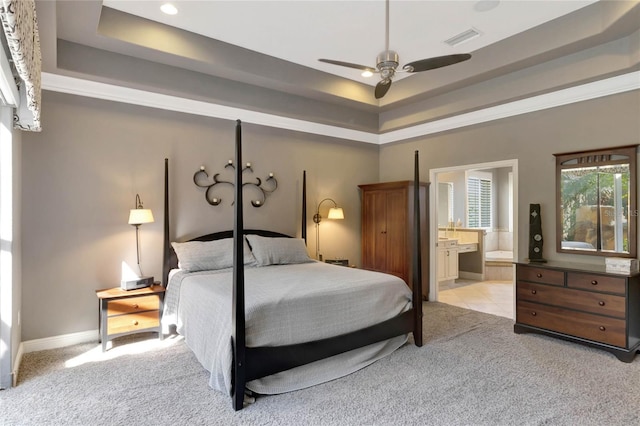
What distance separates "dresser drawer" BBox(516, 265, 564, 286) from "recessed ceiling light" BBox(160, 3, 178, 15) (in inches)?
176

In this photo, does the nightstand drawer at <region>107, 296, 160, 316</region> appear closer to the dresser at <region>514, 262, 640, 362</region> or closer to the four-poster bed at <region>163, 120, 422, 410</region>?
the four-poster bed at <region>163, 120, 422, 410</region>

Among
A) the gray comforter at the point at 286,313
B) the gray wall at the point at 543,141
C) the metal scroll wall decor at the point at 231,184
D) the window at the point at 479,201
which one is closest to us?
the gray comforter at the point at 286,313

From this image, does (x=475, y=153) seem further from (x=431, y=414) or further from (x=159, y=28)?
(x=159, y=28)

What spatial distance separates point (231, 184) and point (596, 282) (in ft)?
13.5

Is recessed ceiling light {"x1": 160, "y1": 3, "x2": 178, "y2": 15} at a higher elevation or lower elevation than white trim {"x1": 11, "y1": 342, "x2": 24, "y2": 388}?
higher

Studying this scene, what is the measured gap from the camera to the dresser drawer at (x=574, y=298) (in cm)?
330

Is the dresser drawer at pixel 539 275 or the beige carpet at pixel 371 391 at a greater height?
the dresser drawer at pixel 539 275

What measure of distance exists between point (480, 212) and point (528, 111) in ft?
13.6

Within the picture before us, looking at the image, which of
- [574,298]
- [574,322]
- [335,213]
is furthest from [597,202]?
[335,213]

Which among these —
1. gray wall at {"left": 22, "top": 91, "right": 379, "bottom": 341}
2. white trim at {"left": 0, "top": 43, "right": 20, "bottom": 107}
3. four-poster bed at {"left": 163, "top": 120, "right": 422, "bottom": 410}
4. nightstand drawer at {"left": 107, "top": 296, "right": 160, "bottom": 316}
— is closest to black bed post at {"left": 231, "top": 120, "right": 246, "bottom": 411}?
four-poster bed at {"left": 163, "top": 120, "right": 422, "bottom": 410}

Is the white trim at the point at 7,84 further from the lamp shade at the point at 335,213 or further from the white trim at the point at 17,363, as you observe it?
the lamp shade at the point at 335,213

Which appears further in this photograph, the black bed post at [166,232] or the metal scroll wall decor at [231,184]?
the metal scroll wall decor at [231,184]

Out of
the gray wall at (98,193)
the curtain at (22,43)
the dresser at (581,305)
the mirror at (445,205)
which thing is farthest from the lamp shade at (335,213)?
the curtain at (22,43)

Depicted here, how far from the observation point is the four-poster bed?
2453mm
